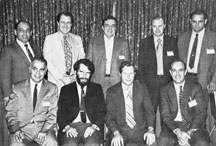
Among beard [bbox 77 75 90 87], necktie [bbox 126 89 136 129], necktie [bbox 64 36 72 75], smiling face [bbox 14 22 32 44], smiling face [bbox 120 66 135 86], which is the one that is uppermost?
smiling face [bbox 14 22 32 44]

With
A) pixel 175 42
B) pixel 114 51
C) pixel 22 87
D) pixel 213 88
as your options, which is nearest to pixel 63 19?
pixel 114 51

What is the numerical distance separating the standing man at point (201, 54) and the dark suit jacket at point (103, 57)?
0.84 meters

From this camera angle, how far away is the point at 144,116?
3975 millimetres

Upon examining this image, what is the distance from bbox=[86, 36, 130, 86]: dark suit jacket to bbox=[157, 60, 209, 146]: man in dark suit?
793mm

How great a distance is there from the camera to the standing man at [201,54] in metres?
4.60

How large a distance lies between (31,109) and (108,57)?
1344mm

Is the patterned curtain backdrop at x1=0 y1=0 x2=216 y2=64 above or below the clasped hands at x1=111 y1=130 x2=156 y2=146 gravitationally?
above

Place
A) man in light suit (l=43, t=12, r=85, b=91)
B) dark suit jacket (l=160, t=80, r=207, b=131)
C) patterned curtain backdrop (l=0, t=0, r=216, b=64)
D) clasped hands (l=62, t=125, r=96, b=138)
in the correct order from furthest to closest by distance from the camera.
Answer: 1. patterned curtain backdrop (l=0, t=0, r=216, b=64)
2. man in light suit (l=43, t=12, r=85, b=91)
3. dark suit jacket (l=160, t=80, r=207, b=131)
4. clasped hands (l=62, t=125, r=96, b=138)

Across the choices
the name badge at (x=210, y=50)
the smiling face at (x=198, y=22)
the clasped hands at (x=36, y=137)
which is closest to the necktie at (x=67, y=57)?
the clasped hands at (x=36, y=137)

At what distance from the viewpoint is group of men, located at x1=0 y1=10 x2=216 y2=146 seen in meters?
3.78

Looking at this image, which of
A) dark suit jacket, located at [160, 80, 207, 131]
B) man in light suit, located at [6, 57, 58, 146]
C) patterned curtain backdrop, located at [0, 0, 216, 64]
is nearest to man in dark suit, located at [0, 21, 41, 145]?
man in light suit, located at [6, 57, 58, 146]

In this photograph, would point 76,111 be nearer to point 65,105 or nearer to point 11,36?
point 65,105

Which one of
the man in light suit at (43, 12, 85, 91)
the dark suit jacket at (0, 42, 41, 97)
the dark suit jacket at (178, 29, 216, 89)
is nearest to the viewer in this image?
the dark suit jacket at (0, 42, 41, 97)

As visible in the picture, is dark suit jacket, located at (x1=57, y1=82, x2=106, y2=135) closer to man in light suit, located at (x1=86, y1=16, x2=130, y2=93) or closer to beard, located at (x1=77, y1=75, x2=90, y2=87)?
beard, located at (x1=77, y1=75, x2=90, y2=87)
